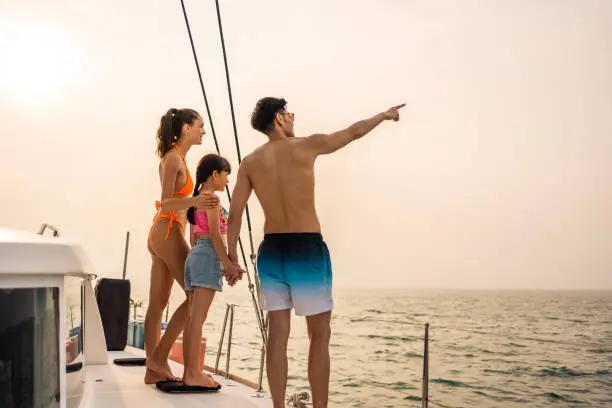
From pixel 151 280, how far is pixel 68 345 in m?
1.94

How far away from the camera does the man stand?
2914 mm

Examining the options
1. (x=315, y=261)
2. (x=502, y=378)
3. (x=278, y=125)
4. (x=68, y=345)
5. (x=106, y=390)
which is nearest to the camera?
(x=68, y=345)

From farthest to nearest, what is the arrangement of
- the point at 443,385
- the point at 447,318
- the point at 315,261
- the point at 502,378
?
the point at 447,318, the point at 502,378, the point at 443,385, the point at 315,261

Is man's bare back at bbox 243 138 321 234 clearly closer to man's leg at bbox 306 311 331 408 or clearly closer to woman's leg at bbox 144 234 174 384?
man's leg at bbox 306 311 331 408

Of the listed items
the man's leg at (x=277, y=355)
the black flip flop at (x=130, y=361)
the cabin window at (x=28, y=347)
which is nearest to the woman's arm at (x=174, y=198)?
the man's leg at (x=277, y=355)

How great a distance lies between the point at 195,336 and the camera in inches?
138

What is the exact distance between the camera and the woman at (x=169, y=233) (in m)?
3.68

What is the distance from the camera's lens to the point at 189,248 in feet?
12.5

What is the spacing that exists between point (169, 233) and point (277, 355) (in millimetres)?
1030

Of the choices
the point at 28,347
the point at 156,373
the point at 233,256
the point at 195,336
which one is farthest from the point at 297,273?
the point at 28,347

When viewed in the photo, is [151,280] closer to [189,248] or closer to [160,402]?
[189,248]

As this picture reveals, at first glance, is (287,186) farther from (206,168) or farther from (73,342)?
(73,342)

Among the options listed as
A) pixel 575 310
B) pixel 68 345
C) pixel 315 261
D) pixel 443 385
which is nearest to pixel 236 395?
pixel 315 261

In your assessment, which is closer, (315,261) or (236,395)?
(315,261)
